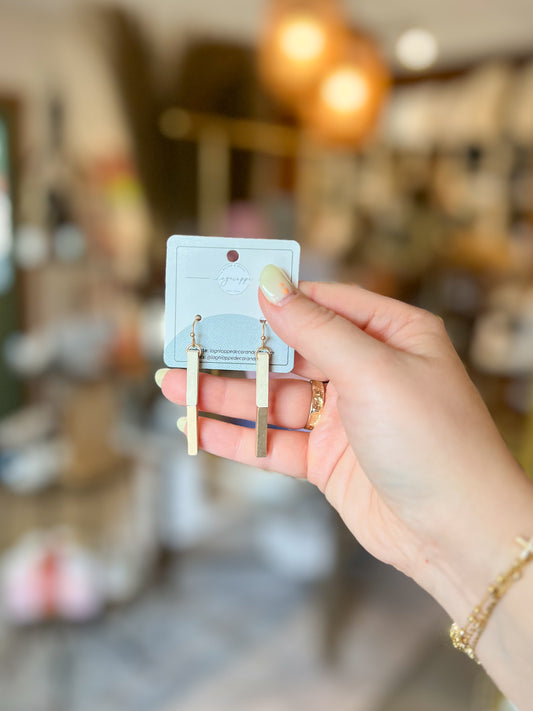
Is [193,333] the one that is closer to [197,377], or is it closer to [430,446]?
[197,377]

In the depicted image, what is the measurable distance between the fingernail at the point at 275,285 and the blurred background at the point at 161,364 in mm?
717

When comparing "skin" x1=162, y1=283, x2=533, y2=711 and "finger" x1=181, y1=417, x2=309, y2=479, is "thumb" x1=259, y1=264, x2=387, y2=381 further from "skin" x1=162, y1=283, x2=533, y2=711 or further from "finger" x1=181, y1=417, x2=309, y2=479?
"finger" x1=181, y1=417, x2=309, y2=479

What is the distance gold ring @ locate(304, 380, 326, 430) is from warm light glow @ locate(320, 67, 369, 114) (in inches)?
45.3

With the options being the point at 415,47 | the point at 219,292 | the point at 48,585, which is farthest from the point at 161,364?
the point at 415,47

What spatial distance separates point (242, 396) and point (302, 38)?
1.11m

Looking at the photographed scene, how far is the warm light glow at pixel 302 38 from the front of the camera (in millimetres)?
1346

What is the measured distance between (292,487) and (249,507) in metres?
0.26

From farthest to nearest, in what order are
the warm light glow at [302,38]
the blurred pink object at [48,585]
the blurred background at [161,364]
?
the blurred pink object at [48,585] → the blurred background at [161,364] → the warm light glow at [302,38]

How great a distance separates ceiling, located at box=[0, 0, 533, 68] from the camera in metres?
1.93

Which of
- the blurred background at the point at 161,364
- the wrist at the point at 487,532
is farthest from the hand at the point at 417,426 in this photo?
the blurred background at the point at 161,364

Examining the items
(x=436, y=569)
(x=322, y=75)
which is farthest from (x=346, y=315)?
(x=322, y=75)

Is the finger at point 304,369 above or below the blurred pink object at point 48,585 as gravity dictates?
above

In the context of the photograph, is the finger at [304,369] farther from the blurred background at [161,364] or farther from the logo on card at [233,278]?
the blurred background at [161,364]

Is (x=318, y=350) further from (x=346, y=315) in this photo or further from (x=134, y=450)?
(x=134, y=450)
